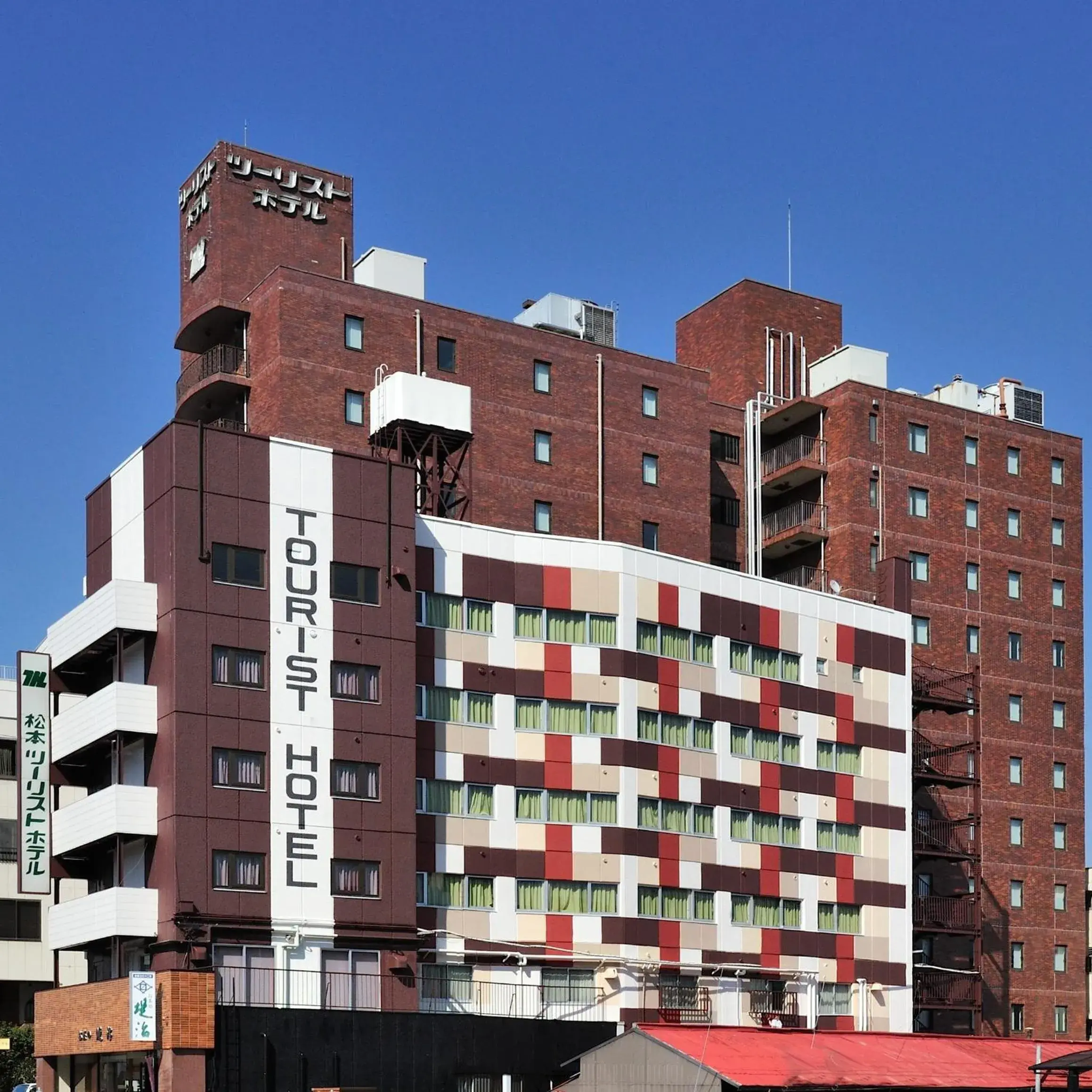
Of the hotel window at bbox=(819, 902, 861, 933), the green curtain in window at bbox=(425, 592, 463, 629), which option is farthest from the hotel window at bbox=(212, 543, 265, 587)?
the hotel window at bbox=(819, 902, 861, 933)

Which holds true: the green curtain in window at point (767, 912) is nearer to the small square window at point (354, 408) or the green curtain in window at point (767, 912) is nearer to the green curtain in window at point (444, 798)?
the green curtain in window at point (444, 798)

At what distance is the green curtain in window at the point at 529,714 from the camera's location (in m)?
76.9

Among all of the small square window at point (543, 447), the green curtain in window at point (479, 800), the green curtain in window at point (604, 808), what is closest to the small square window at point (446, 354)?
the small square window at point (543, 447)

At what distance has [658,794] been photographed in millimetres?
79188

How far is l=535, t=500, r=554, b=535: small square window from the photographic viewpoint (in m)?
94.6

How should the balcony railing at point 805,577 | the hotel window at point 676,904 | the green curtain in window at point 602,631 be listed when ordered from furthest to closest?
the balcony railing at point 805,577, the green curtain in window at point 602,631, the hotel window at point 676,904

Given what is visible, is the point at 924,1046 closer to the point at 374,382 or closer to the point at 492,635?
the point at 492,635

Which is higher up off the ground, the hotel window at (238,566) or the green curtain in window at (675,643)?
the hotel window at (238,566)

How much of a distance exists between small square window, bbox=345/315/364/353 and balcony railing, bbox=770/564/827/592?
25.0 metres

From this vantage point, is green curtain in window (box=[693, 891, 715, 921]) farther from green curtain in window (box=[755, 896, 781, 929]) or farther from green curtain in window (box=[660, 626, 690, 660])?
green curtain in window (box=[660, 626, 690, 660])

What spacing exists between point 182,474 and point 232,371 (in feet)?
85.9

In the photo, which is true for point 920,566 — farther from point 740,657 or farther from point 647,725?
point 647,725

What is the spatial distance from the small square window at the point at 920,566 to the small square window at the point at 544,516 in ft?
66.8

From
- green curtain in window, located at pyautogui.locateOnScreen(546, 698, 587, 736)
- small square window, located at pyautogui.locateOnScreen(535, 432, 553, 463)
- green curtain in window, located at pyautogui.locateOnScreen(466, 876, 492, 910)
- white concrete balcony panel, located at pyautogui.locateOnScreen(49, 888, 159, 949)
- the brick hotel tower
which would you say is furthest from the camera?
small square window, located at pyautogui.locateOnScreen(535, 432, 553, 463)
